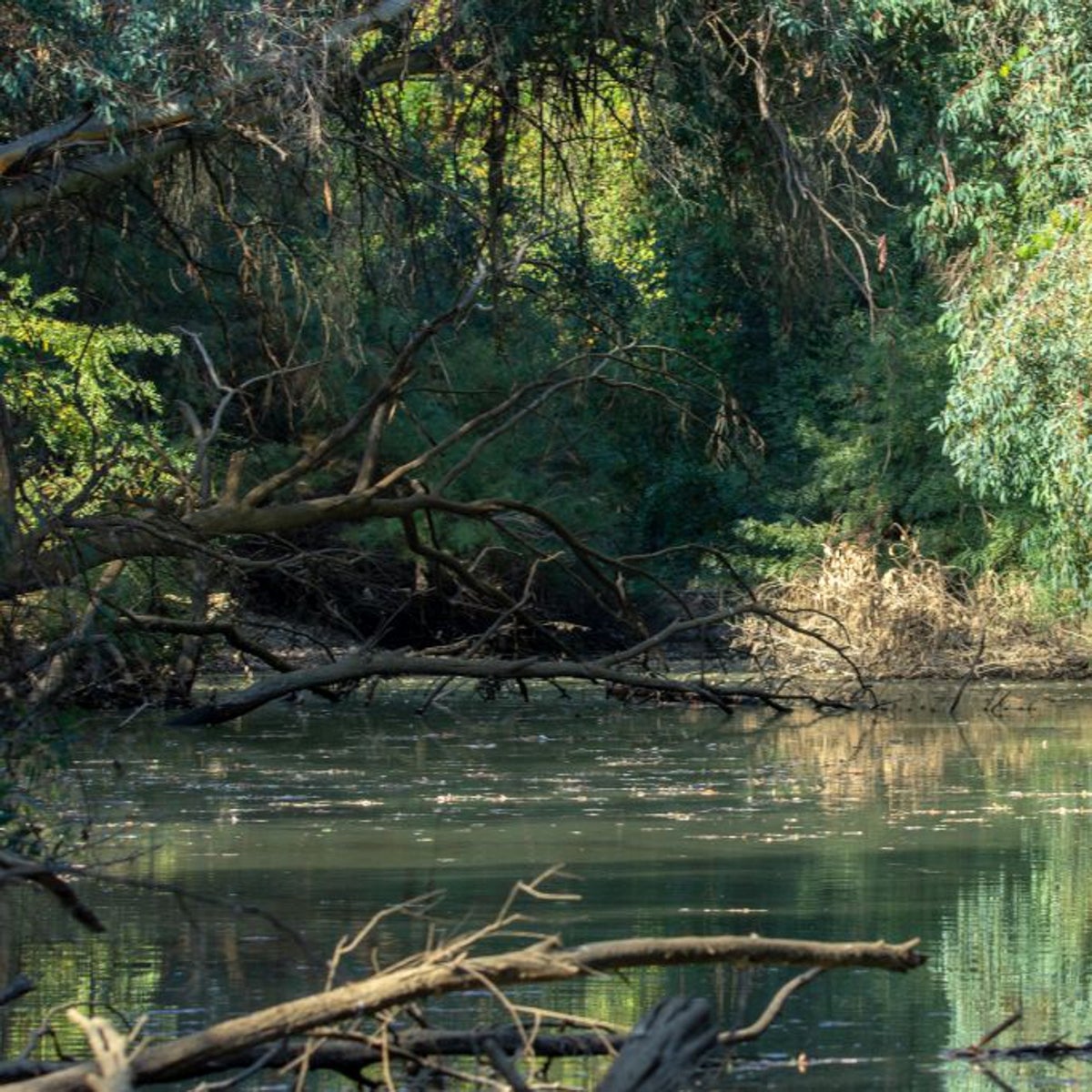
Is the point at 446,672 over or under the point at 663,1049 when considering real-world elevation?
over

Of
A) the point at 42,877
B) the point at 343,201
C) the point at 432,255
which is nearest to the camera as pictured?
the point at 42,877

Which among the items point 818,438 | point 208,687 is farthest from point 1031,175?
point 818,438

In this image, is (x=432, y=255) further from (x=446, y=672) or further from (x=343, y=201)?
(x=446, y=672)

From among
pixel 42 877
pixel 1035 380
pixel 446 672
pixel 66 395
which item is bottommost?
pixel 42 877

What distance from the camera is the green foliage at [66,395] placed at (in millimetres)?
18547

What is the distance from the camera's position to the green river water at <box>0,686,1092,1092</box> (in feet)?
23.7

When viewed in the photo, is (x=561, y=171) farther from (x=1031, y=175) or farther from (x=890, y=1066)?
(x=890, y=1066)

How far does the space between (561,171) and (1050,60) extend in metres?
5.42

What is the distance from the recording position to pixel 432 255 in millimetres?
17453

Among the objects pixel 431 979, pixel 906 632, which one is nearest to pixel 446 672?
pixel 906 632

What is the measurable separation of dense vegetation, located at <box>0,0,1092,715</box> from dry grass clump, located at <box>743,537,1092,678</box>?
2.14ft

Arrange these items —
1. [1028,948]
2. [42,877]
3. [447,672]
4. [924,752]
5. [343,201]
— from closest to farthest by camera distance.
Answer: [42,877]
[1028,948]
[343,201]
[924,752]
[447,672]

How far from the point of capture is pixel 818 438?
105ft

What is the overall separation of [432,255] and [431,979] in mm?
12312
